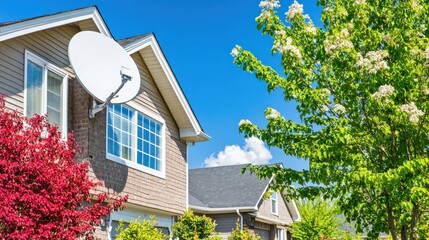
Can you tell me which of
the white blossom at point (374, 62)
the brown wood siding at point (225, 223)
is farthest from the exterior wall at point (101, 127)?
the brown wood siding at point (225, 223)

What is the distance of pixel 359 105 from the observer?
1183cm

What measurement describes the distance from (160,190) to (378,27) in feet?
22.8

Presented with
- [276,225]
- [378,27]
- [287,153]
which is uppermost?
[378,27]

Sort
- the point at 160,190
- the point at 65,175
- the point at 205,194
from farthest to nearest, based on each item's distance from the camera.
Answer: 1. the point at 205,194
2. the point at 160,190
3. the point at 65,175

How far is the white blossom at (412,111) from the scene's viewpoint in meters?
10.3

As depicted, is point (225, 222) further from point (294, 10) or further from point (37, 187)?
point (37, 187)

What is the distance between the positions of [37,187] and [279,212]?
22.8 m

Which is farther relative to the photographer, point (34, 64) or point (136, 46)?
point (136, 46)

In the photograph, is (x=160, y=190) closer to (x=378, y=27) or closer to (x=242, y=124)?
(x=242, y=124)

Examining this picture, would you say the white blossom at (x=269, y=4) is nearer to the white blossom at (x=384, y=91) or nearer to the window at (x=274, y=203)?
the white blossom at (x=384, y=91)

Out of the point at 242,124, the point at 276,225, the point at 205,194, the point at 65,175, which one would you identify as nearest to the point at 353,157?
the point at 242,124

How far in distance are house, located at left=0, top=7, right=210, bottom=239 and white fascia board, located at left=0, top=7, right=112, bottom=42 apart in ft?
0.06

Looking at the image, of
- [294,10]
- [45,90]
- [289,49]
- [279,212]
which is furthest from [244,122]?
[279,212]

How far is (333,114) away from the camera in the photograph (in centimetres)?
1202
